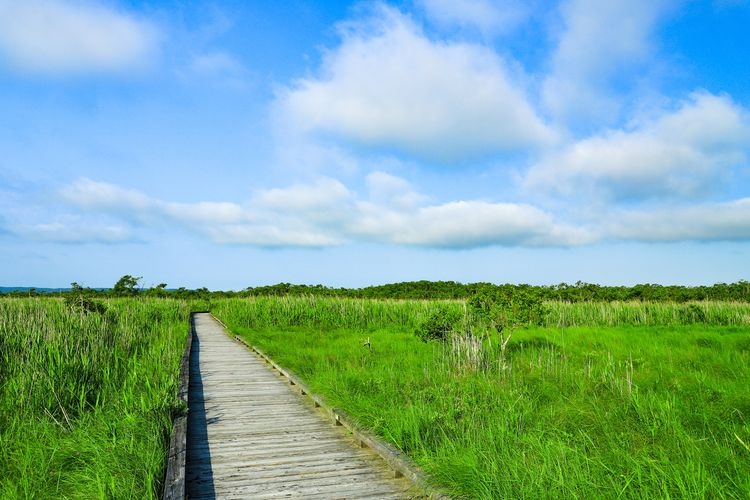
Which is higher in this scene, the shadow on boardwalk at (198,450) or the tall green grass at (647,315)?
the tall green grass at (647,315)

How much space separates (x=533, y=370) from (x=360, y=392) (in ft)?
13.6

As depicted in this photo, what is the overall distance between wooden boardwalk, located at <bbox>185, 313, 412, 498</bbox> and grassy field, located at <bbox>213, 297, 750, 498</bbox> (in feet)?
1.39

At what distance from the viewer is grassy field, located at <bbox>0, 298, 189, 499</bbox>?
15.8 feet

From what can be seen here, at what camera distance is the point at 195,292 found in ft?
163

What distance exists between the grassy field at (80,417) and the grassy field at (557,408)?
2341mm

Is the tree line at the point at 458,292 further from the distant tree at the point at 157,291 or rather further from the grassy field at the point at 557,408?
→ the grassy field at the point at 557,408

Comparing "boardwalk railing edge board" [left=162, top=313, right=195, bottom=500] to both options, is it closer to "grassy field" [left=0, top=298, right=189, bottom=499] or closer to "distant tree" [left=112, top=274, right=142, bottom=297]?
"grassy field" [left=0, top=298, right=189, bottom=499]

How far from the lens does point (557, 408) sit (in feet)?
22.1

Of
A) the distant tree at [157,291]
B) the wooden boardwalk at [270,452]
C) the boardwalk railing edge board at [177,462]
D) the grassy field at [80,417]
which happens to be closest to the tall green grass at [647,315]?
the wooden boardwalk at [270,452]

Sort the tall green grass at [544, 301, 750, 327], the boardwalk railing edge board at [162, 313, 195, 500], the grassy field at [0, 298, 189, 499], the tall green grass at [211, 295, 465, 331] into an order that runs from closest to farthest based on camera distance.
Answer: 1. the boardwalk railing edge board at [162, 313, 195, 500]
2. the grassy field at [0, 298, 189, 499]
3. the tall green grass at [211, 295, 465, 331]
4. the tall green grass at [544, 301, 750, 327]

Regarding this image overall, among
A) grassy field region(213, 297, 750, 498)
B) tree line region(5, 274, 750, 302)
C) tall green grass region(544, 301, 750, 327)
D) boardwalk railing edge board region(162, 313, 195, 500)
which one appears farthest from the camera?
tree line region(5, 274, 750, 302)

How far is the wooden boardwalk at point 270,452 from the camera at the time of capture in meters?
4.35

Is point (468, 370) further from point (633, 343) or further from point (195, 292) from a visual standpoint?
point (195, 292)

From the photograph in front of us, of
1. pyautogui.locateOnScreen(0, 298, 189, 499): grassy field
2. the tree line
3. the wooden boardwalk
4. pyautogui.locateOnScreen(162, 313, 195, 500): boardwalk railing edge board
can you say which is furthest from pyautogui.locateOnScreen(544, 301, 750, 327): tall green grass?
pyautogui.locateOnScreen(162, 313, 195, 500): boardwalk railing edge board
